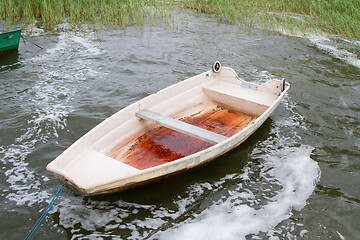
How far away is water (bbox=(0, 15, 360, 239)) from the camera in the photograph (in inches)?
155

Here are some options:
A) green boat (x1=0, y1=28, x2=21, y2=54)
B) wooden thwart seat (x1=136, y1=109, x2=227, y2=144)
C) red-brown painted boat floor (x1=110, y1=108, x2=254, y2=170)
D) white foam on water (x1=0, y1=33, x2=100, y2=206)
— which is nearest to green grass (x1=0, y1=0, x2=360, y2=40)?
white foam on water (x1=0, y1=33, x2=100, y2=206)

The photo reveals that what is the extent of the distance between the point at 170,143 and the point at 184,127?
0.39 metres

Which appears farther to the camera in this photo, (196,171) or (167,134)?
(167,134)

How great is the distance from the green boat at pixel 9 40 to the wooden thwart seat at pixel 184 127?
486 cm

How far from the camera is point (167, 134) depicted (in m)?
5.22

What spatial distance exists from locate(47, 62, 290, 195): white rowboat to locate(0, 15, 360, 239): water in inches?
16.4

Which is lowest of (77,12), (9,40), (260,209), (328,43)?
(260,209)

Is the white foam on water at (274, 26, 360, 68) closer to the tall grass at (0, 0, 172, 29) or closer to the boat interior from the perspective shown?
the tall grass at (0, 0, 172, 29)

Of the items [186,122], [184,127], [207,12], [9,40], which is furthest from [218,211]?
[207,12]

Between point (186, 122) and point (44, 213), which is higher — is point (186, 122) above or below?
above

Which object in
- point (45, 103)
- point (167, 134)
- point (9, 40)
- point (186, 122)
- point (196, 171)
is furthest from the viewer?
point (9, 40)

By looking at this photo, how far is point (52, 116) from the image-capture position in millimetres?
5973

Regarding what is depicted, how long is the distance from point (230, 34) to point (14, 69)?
262 inches

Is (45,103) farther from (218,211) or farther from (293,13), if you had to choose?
(293,13)
